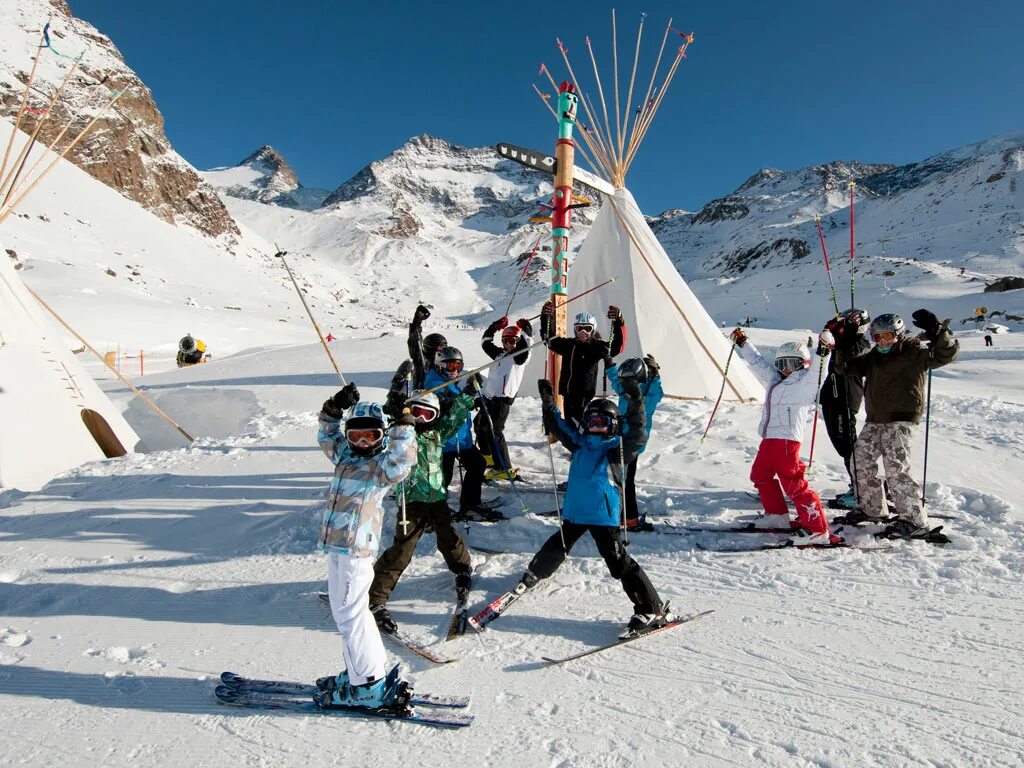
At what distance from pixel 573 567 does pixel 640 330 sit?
15.4ft

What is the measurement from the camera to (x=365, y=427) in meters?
2.34

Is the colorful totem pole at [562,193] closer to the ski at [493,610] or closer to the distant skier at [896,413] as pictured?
the distant skier at [896,413]

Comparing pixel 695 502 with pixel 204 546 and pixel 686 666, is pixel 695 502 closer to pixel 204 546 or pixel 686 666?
pixel 686 666

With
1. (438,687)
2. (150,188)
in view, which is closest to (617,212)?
(438,687)

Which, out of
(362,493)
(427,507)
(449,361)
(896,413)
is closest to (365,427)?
(362,493)

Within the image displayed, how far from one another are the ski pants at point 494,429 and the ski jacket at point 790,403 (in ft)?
6.59

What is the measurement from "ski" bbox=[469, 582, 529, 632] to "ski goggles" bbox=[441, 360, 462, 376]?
1.72m

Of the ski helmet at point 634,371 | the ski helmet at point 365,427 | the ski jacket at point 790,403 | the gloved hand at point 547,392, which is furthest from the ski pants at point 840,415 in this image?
the ski helmet at point 365,427

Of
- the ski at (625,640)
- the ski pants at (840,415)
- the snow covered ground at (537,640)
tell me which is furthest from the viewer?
the ski pants at (840,415)

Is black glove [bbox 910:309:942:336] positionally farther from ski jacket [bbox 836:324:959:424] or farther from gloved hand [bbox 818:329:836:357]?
gloved hand [bbox 818:329:836:357]

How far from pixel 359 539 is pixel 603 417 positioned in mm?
1350

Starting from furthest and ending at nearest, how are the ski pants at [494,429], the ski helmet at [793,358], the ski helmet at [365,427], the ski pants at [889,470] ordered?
1. the ski pants at [494,429]
2. the ski helmet at [793,358]
3. the ski pants at [889,470]
4. the ski helmet at [365,427]

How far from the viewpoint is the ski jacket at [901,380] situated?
3693 millimetres

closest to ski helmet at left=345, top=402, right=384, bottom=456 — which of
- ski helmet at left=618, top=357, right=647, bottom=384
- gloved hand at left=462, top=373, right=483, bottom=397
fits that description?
gloved hand at left=462, top=373, right=483, bottom=397
